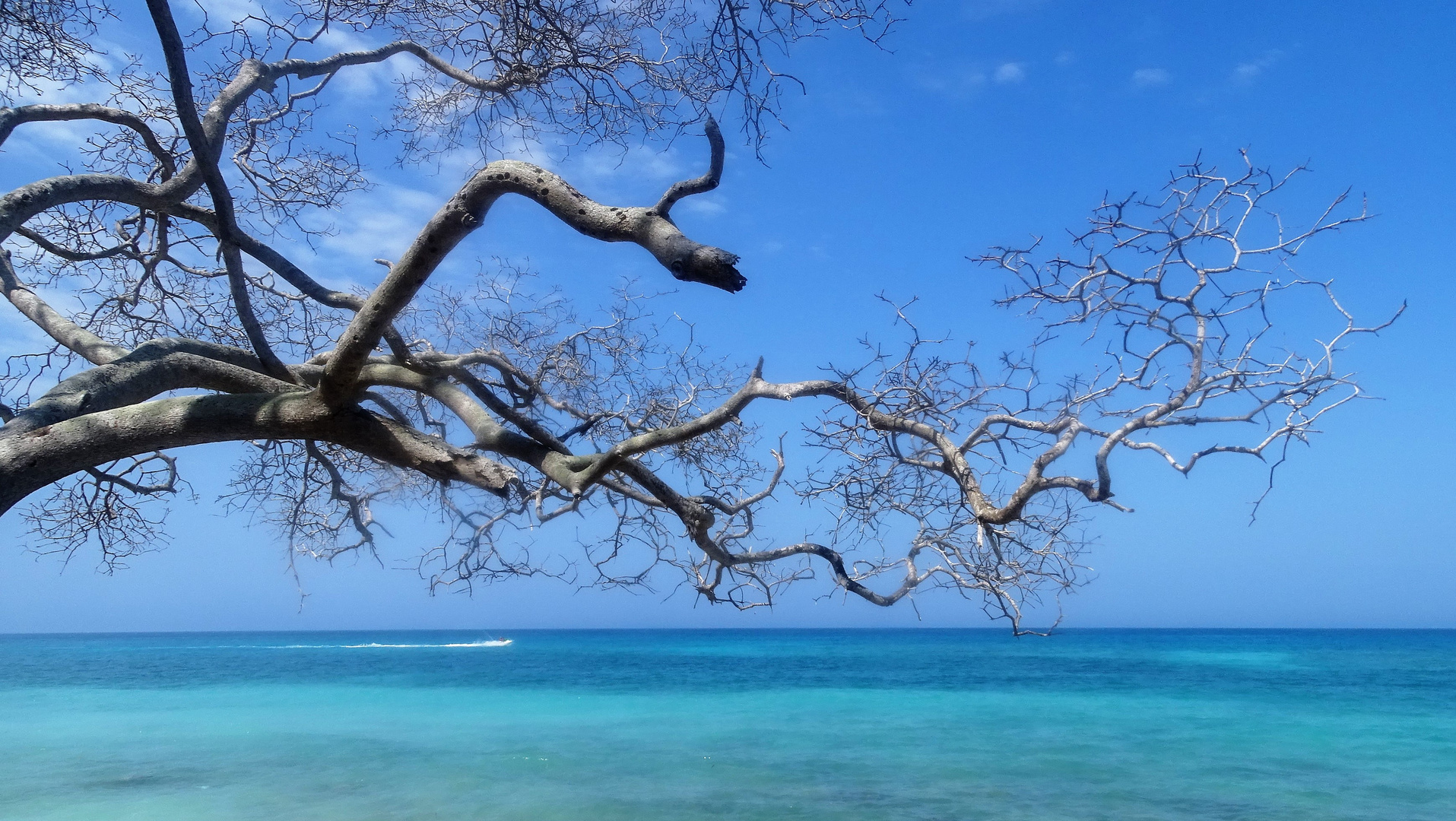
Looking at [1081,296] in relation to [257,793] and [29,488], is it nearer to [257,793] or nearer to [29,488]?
[29,488]

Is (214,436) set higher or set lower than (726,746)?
higher

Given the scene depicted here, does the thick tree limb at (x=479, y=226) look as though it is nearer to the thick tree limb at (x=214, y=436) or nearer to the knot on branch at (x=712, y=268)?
the knot on branch at (x=712, y=268)

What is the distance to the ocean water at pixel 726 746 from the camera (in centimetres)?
1049

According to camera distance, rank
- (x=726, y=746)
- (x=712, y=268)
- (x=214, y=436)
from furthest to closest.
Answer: (x=726, y=746) < (x=214, y=436) < (x=712, y=268)

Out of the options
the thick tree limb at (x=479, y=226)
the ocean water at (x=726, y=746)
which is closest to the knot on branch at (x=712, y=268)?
the thick tree limb at (x=479, y=226)

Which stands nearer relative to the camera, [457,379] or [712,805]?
[457,379]

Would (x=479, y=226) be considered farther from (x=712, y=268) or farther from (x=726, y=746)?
(x=726, y=746)


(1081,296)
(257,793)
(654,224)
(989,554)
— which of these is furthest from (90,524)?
(257,793)

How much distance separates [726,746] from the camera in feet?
51.0

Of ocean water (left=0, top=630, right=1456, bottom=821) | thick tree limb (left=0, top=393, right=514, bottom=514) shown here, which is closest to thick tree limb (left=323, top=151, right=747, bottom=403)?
thick tree limb (left=0, top=393, right=514, bottom=514)

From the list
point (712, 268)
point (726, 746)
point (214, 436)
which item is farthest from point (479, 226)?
point (726, 746)

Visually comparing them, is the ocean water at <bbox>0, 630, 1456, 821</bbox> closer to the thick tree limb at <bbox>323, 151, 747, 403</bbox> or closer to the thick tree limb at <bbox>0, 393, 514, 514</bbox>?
the thick tree limb at <bbox>0, 393, 514, 514</bbox>

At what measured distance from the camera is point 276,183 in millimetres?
5770

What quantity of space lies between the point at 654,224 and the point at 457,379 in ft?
7.43
